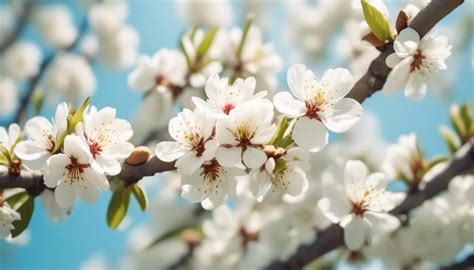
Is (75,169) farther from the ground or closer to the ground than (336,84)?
closer to the ground

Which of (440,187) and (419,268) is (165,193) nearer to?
(419,268)

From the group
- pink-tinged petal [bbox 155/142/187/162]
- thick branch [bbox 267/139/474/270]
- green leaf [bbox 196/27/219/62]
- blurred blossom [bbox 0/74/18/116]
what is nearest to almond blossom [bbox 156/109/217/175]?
pink-tinged petal [bbox 155/142/187/162]

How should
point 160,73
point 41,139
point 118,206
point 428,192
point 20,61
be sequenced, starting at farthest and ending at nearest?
point 20,61 → point 160,73 → point 428,192 → point 118,206 → point 41,139

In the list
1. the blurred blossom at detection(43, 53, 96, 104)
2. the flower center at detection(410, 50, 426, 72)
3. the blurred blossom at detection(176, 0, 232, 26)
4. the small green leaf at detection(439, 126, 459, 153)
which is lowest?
the blurred blossom at detection(43, 53, 96, 104)

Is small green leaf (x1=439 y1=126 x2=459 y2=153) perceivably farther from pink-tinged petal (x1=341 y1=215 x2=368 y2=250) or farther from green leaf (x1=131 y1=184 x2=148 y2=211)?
green leaf (x1=131 y1=184 x2=148 y2=211)

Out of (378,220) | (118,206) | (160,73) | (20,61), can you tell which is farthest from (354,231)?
(20,61)

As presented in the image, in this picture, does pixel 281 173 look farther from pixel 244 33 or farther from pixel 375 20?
pixel 244 33
